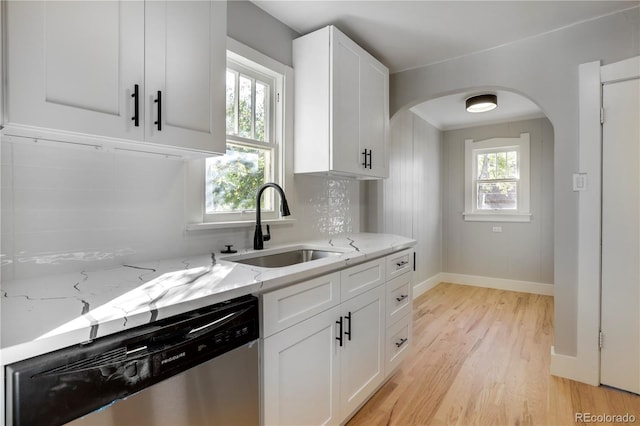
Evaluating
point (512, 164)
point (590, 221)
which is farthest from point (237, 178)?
point (512, 164)

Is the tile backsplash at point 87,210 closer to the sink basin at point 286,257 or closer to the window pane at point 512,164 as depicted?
the sink basin at point 286,257

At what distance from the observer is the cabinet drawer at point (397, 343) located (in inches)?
83.6

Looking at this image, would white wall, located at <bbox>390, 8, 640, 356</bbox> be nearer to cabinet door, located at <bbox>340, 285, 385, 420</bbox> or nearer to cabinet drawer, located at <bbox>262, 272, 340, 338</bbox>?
cabinet door, located at <bbox>340, 285, 385, 420</bbox>

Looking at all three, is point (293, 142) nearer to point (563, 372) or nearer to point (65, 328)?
point (65, 328)

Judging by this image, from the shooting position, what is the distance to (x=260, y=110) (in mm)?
2162

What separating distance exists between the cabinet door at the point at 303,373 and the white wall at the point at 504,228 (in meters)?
3.92

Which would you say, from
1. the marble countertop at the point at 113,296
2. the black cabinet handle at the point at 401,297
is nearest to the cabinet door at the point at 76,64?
the marble countertop at the point at 113,296

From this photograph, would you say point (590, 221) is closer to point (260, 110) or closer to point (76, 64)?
point (260, 110)

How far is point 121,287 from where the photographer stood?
1.06m

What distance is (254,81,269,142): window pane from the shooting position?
2.13 metres

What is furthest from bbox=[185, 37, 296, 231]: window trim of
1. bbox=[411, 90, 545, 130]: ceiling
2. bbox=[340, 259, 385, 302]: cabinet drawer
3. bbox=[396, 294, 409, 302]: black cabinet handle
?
bbox=[411, 90, 545, 130]: ceiling

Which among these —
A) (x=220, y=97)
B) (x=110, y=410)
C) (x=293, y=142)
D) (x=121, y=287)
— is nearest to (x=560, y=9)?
(x=293, y=142)

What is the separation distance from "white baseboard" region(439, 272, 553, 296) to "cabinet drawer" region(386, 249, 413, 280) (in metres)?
2.98

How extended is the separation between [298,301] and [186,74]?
105cm
